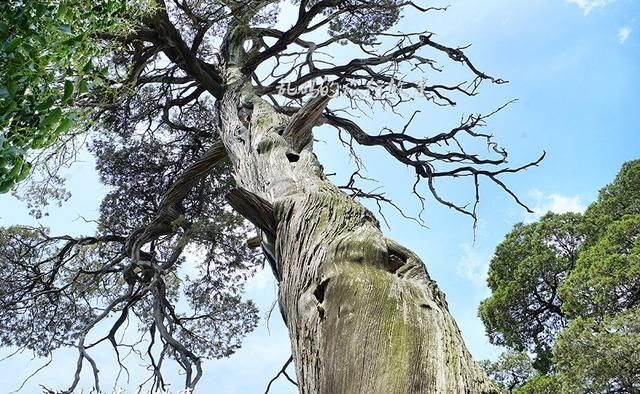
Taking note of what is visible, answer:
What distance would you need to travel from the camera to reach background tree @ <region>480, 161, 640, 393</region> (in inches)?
249

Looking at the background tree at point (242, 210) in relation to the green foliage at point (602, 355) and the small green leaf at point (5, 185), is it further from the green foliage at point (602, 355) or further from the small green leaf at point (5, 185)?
the green foliage at point (602, 355)

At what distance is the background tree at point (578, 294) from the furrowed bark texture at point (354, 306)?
526 cm

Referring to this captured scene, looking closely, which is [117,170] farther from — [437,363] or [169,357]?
[437,363]

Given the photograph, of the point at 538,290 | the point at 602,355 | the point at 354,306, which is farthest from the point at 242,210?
the point at 538,290

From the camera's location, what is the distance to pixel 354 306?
1.56 m

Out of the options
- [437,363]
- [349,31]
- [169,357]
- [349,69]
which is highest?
[349,31]

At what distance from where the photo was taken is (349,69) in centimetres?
598

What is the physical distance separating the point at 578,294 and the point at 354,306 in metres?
6.71

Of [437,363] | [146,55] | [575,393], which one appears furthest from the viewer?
[575,393]

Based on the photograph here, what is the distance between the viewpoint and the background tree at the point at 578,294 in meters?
6.33

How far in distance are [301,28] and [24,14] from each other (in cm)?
489

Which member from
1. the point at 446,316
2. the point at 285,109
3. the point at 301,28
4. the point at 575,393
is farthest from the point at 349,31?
the point at 446,316

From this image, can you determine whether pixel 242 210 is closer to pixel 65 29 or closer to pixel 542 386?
pixel 65 29

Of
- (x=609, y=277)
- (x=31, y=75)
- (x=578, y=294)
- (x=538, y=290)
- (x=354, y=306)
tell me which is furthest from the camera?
(x=538, y=290)
